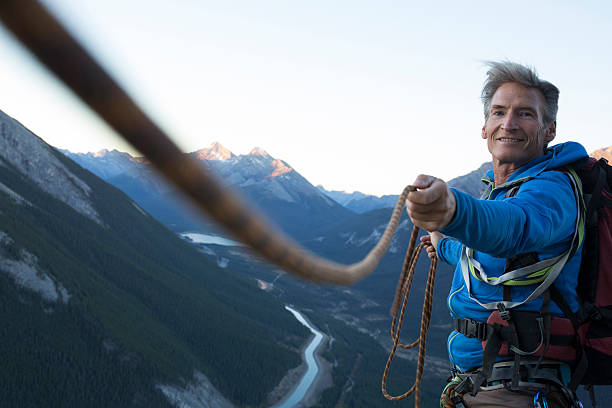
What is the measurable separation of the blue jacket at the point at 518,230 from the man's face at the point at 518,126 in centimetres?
14

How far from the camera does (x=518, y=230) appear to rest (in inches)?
80.0

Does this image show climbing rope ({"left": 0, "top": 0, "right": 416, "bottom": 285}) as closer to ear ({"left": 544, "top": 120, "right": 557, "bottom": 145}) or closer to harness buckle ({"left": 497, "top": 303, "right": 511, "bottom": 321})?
harness buckle ({"left": 497, "top": 303, "right": 511, "bottom": 321})

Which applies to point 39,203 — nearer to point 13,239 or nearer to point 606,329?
point 13,239

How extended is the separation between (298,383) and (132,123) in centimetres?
8054

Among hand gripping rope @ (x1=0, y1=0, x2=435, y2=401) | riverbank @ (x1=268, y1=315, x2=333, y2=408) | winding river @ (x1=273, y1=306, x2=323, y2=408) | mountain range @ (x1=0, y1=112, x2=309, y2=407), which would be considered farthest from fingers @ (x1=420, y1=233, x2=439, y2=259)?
winding river @ (x1=273, y1=306, x2=323, y2=408)

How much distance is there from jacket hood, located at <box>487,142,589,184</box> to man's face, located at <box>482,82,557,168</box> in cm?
11

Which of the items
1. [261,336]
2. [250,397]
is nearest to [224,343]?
[261,336]

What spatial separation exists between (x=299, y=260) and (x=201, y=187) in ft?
1.74

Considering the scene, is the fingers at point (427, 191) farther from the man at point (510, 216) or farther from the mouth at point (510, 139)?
the mouth at point (510, 139)

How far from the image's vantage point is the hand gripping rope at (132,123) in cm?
88

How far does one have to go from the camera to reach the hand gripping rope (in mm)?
875

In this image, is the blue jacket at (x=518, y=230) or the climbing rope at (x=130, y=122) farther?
the blue jacket at (x=518, y=230)

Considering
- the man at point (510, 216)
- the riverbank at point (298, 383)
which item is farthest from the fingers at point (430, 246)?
the riverbank at point (298, 383)

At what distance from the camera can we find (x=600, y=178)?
2646 mm
